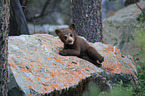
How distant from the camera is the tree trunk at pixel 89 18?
6941 millimetres

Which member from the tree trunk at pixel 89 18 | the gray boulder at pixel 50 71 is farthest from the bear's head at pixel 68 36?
the tree trunk at pixel 89 18

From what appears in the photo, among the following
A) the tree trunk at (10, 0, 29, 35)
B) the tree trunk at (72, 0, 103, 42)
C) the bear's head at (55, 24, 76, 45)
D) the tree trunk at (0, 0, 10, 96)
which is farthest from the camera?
the tree trunk at (72, 0, 103, 42)

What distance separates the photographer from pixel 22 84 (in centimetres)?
329

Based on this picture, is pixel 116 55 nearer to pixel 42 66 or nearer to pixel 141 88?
pixel 141 88

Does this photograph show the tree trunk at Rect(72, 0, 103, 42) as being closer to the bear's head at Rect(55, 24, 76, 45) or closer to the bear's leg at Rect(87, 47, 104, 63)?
the bear's leg at Rect(87, 47, 104, 63)

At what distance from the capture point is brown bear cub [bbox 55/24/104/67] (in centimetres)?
471

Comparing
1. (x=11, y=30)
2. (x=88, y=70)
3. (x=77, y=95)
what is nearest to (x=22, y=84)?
(x=77, y=95)

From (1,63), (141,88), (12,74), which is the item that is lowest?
(141,88)

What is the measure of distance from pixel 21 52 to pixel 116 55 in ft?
9.27

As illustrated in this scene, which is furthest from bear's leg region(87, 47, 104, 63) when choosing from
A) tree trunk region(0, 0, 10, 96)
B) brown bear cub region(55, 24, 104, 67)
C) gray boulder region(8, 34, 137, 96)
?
tree trunk region(0, 0, 10, 96)

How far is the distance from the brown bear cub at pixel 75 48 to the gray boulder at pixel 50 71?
15 centimetres

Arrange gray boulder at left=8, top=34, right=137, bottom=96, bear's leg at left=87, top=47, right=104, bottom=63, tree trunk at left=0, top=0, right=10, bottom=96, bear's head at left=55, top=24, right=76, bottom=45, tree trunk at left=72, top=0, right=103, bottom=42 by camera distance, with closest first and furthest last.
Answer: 1. tree trunk at left=0, top=0, right=10, bottom=96
2. gray boulder at left=8, top=34, right=137, bottom=96
3. bear's head at left=55, top=24, right=76, bottom=45
4. bear's leg at left=87, top=47, right=104, bottom=63
5. tree trunk at left=72, top=0, right=103, bottom=42

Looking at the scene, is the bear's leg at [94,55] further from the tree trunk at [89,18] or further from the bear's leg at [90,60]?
the tree trunk at [89,18]

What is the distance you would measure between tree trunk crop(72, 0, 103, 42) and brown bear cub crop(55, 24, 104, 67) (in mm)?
1962
